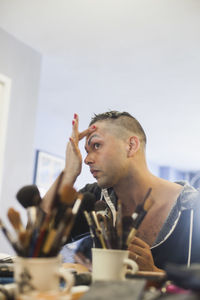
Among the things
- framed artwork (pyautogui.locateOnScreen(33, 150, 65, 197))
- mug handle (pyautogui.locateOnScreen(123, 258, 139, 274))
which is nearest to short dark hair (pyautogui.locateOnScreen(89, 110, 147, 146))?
mug handle (pyautogui.locateOnScreen(123, 258, 139, 274))

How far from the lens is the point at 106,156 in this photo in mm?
1202

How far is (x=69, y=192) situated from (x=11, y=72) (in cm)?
229

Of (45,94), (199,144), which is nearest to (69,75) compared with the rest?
(45,94)

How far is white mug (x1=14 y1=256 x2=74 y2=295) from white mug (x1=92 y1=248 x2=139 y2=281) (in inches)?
5.0

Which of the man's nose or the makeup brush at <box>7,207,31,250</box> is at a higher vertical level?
the man's nose

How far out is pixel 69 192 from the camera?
539mm

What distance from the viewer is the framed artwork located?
583 centimetres

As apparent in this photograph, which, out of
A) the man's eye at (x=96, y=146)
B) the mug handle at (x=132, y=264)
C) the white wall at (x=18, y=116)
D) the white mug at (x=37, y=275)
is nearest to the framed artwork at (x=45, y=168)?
the white wall at (x=18, y=116)

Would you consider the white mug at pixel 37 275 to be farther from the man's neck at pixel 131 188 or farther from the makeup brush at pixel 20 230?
the man's neck at pixel 131 188

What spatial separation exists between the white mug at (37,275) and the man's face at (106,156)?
67 centimetres

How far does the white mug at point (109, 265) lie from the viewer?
0.63 metres

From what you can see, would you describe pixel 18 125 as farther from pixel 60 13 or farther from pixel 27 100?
pixel 60 13

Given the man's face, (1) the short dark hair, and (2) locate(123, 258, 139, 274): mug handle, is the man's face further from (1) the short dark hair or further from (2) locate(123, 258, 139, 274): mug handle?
(2) locate(123, 258, 139, 274): mug handle

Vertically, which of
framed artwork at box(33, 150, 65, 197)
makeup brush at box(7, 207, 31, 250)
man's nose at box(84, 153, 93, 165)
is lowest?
makeup brush at box(7, 207, 31, 250)
